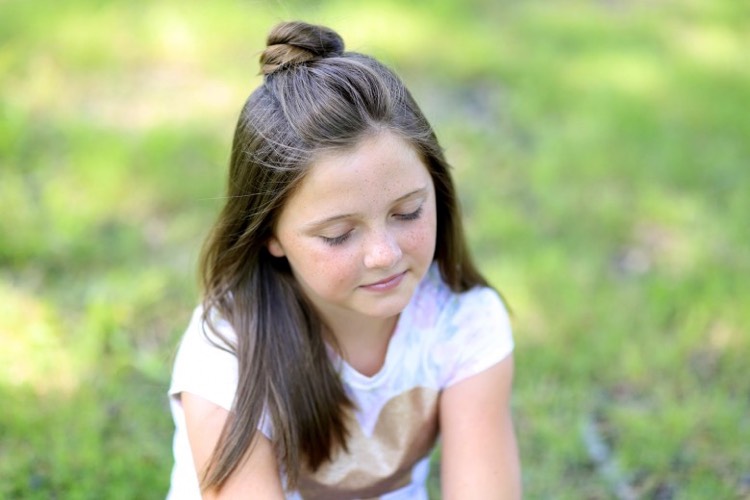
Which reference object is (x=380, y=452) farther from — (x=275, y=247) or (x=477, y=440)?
(x=275, y=247)

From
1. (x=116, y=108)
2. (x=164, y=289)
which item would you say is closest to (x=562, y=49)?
(x=116, y=108)

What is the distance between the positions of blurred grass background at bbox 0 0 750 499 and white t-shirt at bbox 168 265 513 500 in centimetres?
57

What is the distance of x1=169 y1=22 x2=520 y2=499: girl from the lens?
5.88ft

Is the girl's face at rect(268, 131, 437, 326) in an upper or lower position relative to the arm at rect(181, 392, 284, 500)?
upper

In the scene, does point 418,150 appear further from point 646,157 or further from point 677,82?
point 677,82

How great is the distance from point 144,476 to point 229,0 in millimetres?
2976

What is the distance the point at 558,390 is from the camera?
291 centimetres

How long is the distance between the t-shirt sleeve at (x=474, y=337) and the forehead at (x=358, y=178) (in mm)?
A: 422

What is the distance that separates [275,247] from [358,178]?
0.96 feet

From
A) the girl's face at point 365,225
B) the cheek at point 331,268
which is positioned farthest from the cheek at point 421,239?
the cheek at point 331,268

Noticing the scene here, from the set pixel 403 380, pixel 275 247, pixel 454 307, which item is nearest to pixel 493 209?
pixel 454 307

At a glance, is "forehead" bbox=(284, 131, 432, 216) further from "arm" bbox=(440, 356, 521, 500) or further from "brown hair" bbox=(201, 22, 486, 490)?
"arm" bbox=(440, 356, 521, 500)

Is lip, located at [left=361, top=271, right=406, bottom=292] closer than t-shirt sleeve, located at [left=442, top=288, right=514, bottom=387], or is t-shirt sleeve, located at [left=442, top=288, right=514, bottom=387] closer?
lip, located at [left=361, top=271, right=406, bottom=292]

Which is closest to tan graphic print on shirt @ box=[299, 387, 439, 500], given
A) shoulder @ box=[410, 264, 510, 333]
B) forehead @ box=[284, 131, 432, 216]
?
shoulder @ box=[410, 264, 510, 333]
